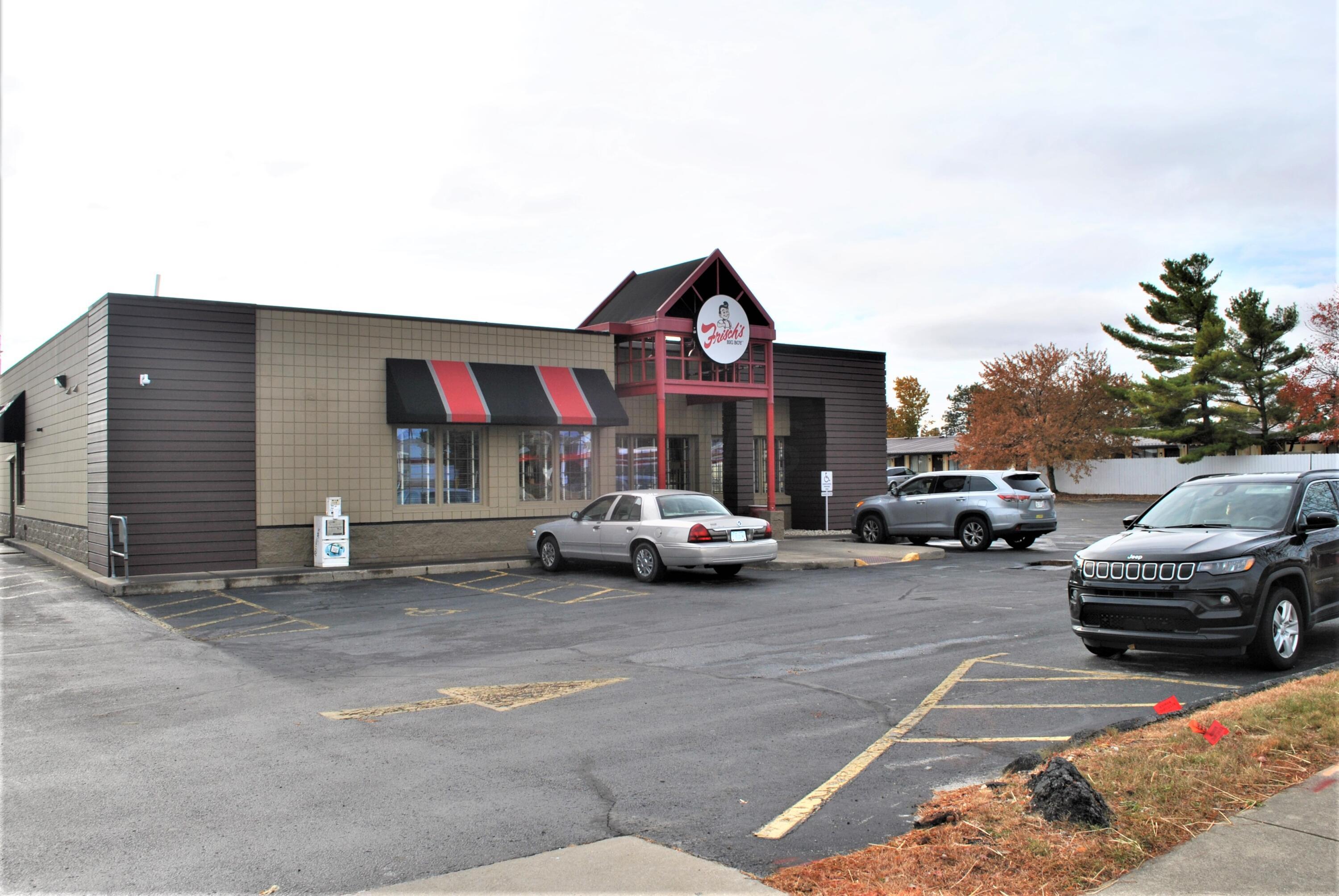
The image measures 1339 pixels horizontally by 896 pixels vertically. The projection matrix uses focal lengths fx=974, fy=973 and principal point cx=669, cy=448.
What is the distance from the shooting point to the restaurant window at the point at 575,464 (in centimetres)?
2161

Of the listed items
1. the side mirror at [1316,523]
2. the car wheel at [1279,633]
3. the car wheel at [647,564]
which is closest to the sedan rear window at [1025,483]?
the car wheel at [647,564]

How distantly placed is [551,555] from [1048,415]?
46.1 m

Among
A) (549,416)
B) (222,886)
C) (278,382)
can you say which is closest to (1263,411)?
(549,416)

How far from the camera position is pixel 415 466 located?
19.7 m

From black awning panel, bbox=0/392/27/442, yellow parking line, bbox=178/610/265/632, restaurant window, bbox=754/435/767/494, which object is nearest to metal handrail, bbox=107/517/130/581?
yellow parking line, bbox=178/610/265/632

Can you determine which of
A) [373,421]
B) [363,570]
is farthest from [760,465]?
[363,570]

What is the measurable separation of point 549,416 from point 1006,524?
10133 mm

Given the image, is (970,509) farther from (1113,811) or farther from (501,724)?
(1113,811)

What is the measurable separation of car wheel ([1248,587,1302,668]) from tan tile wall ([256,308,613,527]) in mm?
14841

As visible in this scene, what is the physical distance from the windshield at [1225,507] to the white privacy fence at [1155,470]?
4231cm

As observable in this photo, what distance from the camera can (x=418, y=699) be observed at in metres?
8.02

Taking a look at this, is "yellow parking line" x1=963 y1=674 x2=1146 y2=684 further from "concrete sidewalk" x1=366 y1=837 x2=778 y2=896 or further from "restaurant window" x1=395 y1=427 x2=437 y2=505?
"restaurant window" x1=395 y1=427 x2=437 y2=505

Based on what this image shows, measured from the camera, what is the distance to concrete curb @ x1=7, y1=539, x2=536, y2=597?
1533cm

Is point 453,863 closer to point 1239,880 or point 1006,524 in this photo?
point 1239,880
